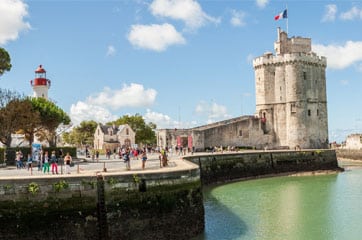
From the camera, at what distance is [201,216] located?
63.1ft

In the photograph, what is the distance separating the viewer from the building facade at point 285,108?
5619 cm

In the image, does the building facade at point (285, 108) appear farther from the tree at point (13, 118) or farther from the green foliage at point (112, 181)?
the green foliage at point (112, 181)

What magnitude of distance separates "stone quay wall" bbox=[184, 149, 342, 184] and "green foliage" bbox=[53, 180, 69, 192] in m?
17.8

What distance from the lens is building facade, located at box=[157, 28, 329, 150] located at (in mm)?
56188

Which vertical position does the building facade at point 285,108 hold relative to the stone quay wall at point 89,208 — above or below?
above

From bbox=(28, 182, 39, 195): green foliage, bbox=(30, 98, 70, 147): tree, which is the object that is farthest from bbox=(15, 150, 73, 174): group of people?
bbox=(30, 98, 70, 147): tree

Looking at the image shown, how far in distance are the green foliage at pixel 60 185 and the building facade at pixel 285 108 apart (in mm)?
38525

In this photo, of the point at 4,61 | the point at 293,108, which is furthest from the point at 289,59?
the point at 4,61

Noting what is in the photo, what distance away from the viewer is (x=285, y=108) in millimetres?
57250

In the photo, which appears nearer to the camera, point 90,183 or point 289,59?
point 90,183

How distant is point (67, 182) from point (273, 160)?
102 ft

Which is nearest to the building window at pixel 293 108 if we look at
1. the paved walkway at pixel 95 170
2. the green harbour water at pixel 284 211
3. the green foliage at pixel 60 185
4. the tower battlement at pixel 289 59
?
the tower battlement at pixel 289 59

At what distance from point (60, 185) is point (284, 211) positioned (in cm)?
1237

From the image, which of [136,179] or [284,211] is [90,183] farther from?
[284,211]
